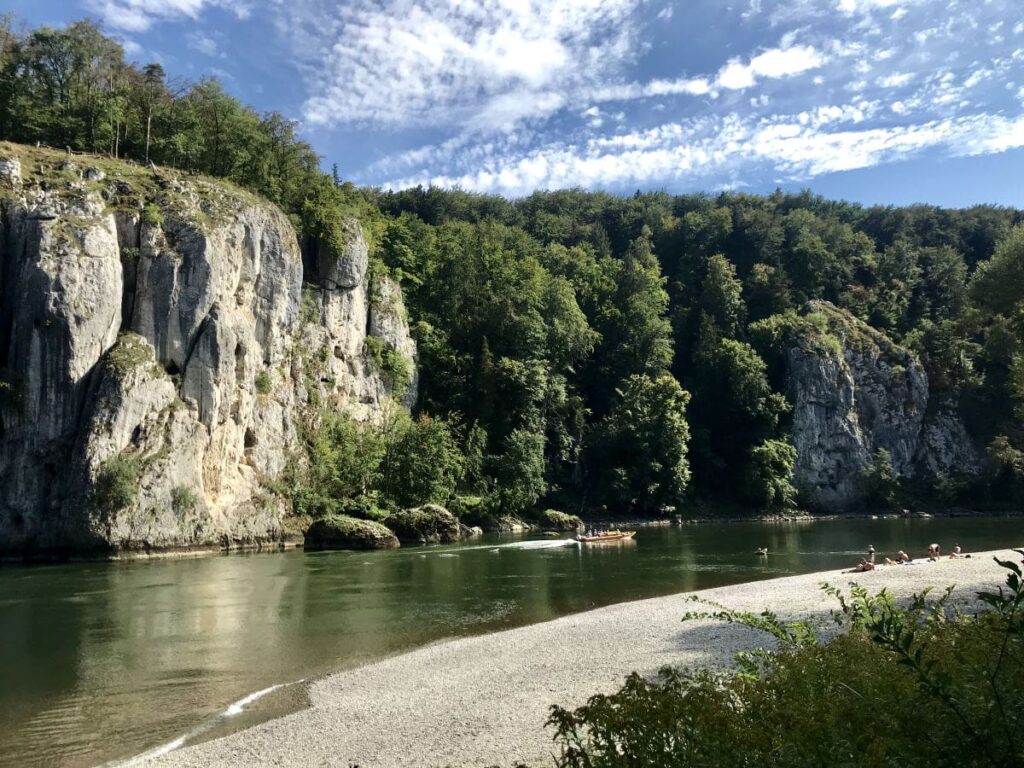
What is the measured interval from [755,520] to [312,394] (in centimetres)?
4417

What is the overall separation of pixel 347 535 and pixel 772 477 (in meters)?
45.5

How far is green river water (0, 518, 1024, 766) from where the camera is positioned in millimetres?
13445

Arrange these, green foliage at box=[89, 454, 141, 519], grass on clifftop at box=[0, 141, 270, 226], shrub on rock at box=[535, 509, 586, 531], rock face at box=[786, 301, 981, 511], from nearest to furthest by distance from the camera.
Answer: green foliage at box=[89, 454, 141, 519] → grass on clifftop at box=[0, 141, 270, 226] → shrub on rock at box=[535, 509, 586, 531] → rock face at box=[786, 301, 981, 511]

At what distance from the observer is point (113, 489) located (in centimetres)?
4094

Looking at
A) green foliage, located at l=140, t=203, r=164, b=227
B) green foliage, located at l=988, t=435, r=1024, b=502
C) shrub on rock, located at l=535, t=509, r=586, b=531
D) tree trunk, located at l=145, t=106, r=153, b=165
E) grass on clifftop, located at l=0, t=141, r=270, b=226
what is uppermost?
tree trunk, located at l=145, t=106, r=153, b=165

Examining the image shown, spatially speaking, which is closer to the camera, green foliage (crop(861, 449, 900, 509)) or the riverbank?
the riverbank

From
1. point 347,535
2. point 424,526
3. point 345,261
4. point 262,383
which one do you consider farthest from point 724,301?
point 347,535

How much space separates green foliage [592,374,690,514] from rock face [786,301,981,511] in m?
16.5

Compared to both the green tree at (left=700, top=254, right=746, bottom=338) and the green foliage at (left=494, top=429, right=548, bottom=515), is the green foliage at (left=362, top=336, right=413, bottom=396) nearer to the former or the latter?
the green foliage at (left=494, top=429, right=548, bottom=515)

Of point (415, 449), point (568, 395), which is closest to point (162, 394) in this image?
point (415, 449)

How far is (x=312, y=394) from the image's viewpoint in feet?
194

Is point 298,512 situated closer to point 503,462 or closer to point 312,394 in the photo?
point 312,394

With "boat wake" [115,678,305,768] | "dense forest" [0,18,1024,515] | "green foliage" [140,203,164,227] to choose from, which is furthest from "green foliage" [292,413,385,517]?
"boat wake" [115,678,305,768]

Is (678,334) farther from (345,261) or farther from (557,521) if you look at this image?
(345,261)
